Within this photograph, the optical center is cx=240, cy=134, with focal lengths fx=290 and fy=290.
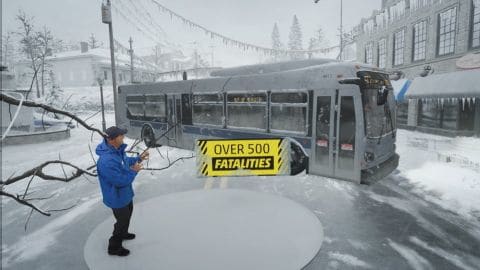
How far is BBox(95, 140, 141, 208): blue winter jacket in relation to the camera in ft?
13.3

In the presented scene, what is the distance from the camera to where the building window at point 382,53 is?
22.4 metres

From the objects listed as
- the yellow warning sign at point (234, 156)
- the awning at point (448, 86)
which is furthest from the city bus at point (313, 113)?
the awning at point (448, 86)

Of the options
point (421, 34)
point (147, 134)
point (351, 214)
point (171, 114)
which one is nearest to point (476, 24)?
point (421, 34)

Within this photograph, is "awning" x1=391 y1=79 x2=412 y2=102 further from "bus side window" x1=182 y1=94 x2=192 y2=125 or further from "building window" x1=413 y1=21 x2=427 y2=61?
"bus side window" x1=182 y1=94 x2=192 y2=125

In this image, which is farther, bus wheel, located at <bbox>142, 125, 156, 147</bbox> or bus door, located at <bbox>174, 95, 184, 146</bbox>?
bus wheel, located at <bbox>142, 125, 156, 147</bbox>

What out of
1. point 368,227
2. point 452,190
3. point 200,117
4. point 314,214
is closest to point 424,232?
point 368,227

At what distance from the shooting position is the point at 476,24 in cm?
1431

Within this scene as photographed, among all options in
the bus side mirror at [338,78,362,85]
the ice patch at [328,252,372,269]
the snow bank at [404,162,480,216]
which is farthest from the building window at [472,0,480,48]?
the ice patch at [328,252,372,269]

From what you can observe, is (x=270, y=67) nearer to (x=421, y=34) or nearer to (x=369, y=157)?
(x=369, y=157)

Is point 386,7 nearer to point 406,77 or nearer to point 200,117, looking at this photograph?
point 406,77

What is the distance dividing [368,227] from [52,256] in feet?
18.1

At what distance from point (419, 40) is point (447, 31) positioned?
7.95 ft

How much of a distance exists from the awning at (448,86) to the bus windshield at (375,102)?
28.1 ft

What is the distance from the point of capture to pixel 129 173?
4.24 m
